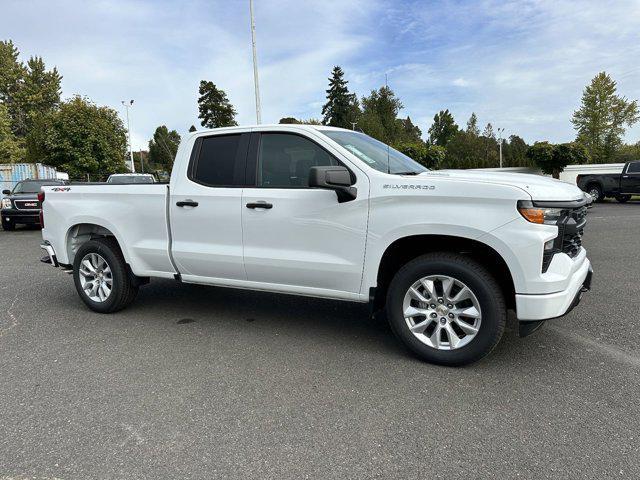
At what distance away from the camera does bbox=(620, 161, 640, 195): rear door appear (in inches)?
771

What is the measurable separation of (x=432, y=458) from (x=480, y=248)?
5.47 feet

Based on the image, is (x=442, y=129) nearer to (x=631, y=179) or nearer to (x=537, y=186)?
(x=631, y=179)

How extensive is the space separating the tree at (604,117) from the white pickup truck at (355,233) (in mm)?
49078

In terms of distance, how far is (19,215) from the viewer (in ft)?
47.6

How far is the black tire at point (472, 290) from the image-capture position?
11.4 ft

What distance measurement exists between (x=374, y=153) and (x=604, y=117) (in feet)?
166

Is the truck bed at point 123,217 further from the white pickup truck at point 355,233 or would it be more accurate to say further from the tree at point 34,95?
the tree at point 34,95

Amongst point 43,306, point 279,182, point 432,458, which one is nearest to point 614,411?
point 432,458

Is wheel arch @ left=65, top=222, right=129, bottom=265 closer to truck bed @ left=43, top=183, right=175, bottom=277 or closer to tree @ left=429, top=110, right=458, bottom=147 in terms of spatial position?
truck bed @ left=43, top=183, right=175, bottom=277

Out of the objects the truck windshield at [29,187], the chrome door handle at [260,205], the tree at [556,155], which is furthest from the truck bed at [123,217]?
the tree at [556,155]

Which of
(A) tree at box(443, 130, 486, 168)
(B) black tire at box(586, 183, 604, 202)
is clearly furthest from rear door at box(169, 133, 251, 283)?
(A) tree at box(443, 130, 486, 168)

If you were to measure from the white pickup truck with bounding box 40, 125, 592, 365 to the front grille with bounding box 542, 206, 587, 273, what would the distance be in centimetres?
1

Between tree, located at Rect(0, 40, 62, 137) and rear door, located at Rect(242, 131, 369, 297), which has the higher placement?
tree, located at Rect(0, 40, 62, 137)

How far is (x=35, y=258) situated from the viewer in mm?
9297
